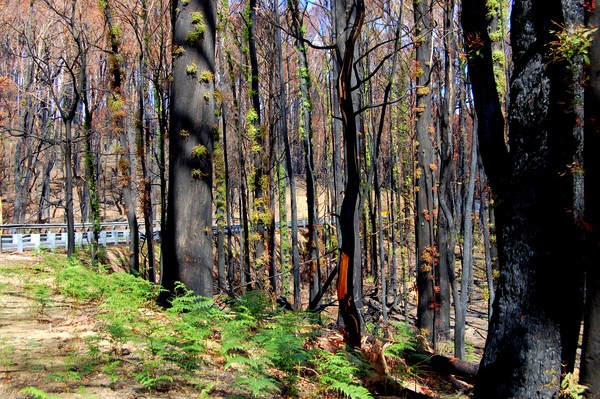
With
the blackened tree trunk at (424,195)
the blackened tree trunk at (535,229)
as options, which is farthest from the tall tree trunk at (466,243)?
the blackened tree trunk at (535,229)

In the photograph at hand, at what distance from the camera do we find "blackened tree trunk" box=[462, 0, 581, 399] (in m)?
3.14

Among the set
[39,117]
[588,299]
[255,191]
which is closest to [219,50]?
[255,191]

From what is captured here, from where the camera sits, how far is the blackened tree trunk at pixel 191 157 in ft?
19.4

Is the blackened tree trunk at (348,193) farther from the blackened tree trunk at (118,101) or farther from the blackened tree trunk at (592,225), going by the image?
the blackened tree trunk at (118,101)

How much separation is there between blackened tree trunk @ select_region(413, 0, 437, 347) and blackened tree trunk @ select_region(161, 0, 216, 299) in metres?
6.35

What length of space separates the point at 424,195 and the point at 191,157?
7.23 metres

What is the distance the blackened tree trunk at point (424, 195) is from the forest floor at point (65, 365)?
555cm

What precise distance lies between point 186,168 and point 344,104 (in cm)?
249

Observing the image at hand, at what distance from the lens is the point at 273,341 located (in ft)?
13.2

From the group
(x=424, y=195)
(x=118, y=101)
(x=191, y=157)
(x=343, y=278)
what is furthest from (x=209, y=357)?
(x=118, y=101)

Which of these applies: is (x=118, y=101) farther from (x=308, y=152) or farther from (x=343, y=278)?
(x=343, y=278)

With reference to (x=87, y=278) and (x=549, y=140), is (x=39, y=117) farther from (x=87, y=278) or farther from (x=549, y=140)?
(x=549, y=140)

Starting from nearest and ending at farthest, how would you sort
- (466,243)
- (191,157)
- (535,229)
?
(535,229) < (191,157) < (466,243)

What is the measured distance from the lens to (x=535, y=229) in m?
3.24
